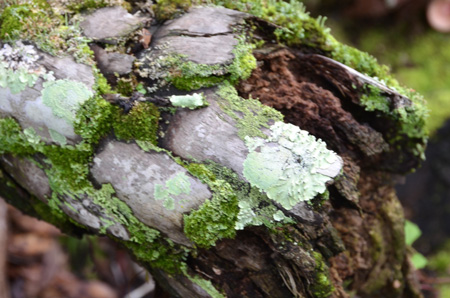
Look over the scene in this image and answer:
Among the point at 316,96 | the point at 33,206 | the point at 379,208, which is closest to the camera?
the point at 316,96

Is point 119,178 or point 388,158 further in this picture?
point 388,158

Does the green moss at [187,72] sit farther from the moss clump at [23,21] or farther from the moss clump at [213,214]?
the moss clump at [23,21]

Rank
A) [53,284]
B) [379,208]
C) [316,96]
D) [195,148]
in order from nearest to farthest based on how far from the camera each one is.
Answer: [195,148]
[316,96]
[379,208]
[53,284]

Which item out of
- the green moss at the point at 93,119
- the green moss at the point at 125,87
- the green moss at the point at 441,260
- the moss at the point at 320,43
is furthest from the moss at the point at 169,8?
the green moss at the point at 441,260

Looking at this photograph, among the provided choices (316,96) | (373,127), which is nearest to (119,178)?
(316,96)

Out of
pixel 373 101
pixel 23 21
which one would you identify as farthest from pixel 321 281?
pixel 23 21

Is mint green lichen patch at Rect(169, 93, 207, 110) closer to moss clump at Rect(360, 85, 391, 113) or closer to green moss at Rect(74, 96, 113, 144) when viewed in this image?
green moss at Rect(74, 96, 113, 144)

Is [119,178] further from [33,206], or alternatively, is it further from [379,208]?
[379,208]

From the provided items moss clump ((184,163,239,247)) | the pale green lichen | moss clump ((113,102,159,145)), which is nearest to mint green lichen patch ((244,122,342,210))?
moss clump ((184,163,239,247))
